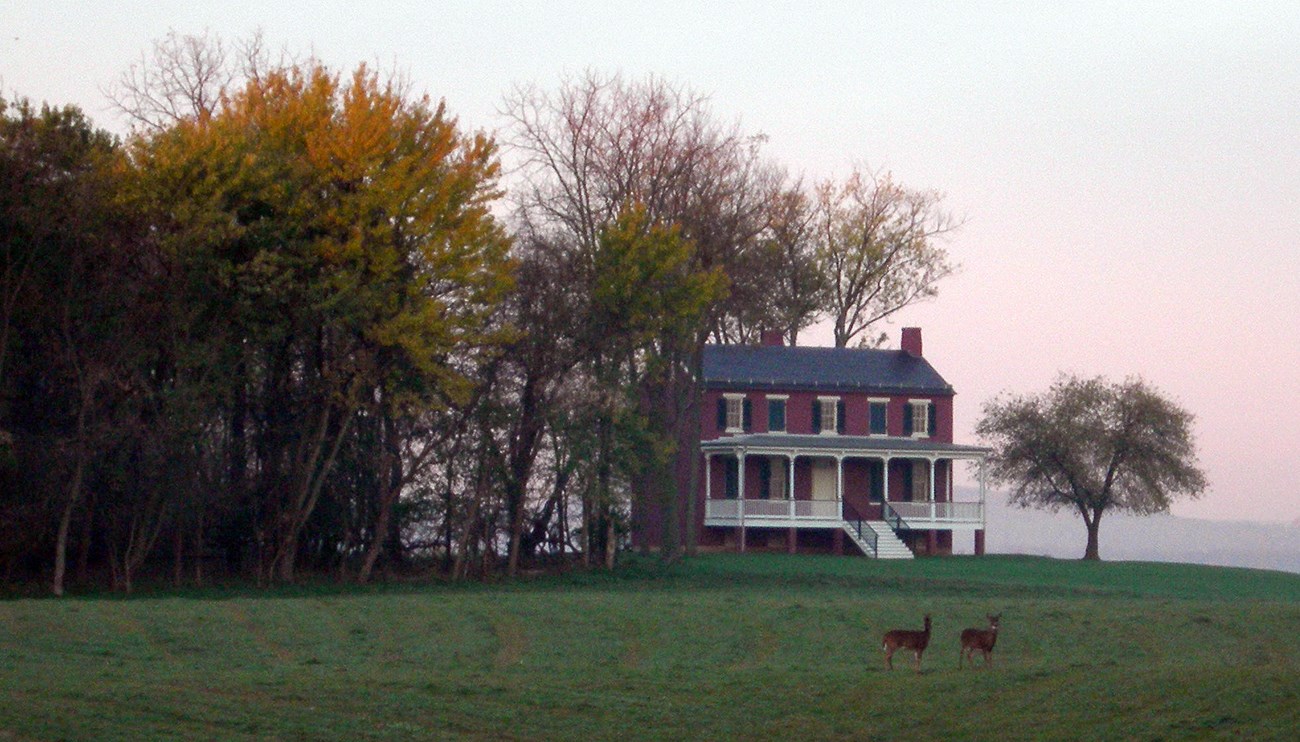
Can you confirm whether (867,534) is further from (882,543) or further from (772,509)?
(772,509)

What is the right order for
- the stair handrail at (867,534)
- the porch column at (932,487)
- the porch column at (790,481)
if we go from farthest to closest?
the porch column at (932,487) < the porch column at (790,481) < the stair handrail at (867,534)

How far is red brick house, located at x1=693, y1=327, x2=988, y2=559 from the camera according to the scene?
172ft

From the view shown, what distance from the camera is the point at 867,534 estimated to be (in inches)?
2045

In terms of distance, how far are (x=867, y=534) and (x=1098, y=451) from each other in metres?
10.3

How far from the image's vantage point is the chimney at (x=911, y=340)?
58719 millimetres

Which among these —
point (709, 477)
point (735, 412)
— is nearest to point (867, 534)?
point (709, 477)

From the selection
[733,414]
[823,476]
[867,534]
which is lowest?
[867,534]

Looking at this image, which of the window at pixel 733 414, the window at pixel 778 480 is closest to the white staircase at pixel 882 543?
the window at pixel 778 480

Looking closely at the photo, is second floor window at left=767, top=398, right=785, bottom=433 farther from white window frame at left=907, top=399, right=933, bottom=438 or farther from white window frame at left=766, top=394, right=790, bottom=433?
white window frame at left=907, top=399, right=933, bottom=438

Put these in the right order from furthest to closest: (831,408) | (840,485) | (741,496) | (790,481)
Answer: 1. (831,408)
2. (790,481)
3. (840,485)
4. (741,496)

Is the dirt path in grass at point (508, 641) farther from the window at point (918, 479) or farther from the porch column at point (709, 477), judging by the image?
the window at point (918, 479)

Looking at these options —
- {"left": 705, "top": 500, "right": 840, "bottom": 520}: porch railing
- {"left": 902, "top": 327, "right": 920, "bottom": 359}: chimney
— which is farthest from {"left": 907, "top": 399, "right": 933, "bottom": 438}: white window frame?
{"left": 705, "top": 500, "right": 840, "bottom": 520}: porch railing

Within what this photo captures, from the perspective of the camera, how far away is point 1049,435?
56.0 metres

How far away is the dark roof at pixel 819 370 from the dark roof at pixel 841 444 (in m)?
1.83
